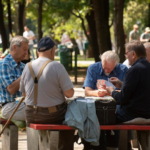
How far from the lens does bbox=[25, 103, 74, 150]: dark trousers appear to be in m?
5.39

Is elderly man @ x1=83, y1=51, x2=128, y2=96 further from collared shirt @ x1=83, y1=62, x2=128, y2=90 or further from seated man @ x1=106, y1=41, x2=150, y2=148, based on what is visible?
seated man @ x1=106, y1=41, x2=150, y2=148

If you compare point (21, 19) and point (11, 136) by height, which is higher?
point (21, 19)

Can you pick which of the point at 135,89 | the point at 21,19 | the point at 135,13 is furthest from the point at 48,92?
the point at 135,13

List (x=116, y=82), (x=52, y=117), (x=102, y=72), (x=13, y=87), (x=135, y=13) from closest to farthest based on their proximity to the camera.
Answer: (x=52, y=117) → (x=13, y=87) → (x=116, y=82) → (x=102, y=72) → (x=135, y=13)

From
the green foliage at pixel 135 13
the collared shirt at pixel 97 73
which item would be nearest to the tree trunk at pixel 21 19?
the collared shirt at pixel 97 73

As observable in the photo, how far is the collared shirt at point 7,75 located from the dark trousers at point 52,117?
0.70 metres

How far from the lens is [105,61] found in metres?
6.50

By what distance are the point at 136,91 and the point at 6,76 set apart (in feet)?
5.77

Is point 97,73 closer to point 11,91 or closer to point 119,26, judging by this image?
point 11,91

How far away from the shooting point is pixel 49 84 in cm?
529

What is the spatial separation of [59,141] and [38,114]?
411 mm

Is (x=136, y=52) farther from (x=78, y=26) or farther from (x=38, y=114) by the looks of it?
(x=78, y=26)

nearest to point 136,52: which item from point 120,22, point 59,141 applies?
point 59,141

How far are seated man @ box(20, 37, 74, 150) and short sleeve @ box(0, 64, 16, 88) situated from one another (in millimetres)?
490
